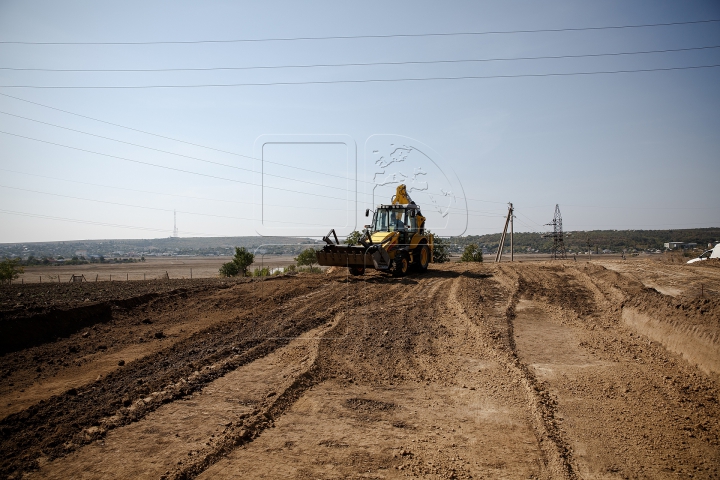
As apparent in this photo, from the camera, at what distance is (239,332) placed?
33.8 ft

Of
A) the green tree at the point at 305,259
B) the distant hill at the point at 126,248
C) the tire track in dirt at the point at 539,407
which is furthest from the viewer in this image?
the distant hill at the point at 126,248

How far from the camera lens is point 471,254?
49.1 metres

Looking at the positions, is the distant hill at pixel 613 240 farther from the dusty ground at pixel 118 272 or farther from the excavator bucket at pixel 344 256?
the excavator bucket at pixel 344 256

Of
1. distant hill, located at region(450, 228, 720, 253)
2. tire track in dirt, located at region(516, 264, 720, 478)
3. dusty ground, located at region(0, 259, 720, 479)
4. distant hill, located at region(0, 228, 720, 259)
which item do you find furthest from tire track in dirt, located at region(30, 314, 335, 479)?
distant hill, located at region(450, 228, 720, 253)

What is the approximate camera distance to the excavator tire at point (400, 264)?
18.1 meters

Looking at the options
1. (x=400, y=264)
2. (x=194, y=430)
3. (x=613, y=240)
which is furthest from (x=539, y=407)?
(x=613, y=240)

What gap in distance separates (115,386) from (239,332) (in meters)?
3.61

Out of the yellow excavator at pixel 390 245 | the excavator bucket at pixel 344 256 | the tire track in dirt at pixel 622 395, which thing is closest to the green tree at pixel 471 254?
the yellow excavator at pixel 390 245

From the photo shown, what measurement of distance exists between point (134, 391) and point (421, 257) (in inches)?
589

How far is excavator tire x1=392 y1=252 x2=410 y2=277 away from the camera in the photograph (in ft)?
59.5

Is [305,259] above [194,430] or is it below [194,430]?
above

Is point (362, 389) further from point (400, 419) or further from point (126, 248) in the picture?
point (126, 248)

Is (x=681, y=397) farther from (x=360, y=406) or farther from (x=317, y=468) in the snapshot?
(x=317, y=468)

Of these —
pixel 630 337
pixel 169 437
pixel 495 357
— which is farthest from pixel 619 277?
pixel 169 437
